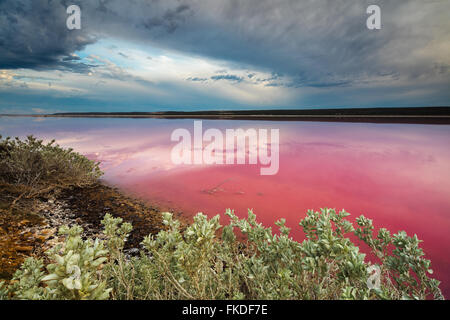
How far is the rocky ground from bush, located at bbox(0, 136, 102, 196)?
36 cm

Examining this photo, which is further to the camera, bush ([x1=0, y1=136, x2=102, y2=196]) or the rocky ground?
bush ([x1=0, y1=136, x2=102, y2=196])

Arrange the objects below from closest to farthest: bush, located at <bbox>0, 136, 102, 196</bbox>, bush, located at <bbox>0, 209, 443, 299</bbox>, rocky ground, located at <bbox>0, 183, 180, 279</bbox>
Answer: bush, located at <bbox>0, 209, 443, 299</bbox>
rocky ground, located at <bbox>0, 183, 180, 279</bbox>
bush, located at <bbox>0, 136, 102, 196</bbox>

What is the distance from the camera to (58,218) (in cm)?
403

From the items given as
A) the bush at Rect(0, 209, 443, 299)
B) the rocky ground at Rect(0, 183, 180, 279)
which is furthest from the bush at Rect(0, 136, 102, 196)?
the bush at Rect(0, 209, 443, 299)

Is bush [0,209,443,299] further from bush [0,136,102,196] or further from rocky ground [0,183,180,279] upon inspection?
bush [0,136,102,196]

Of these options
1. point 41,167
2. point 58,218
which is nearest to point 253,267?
point 58,218

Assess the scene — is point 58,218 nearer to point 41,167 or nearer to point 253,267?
point 41,167

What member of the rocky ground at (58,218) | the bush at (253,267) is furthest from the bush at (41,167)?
the bush at (253,267)

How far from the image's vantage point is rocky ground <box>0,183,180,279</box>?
294cm

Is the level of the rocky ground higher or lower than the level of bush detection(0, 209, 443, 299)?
lower

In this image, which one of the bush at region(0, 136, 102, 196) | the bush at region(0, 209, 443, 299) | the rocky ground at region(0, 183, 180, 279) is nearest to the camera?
the bush at region(0, 209, 443, 299)

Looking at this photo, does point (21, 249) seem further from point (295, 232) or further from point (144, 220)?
point (295, 232)
